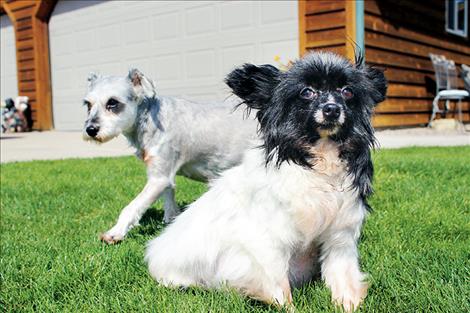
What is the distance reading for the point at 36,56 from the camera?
1756 centimetres

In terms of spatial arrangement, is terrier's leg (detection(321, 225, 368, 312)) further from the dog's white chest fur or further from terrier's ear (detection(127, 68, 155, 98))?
terrier's ear (detection(127, 68, 155, 98))

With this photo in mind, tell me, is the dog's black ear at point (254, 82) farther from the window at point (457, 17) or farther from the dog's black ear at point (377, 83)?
the window at point (457, 17)

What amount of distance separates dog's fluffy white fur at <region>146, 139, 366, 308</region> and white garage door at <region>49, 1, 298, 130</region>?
9.07m

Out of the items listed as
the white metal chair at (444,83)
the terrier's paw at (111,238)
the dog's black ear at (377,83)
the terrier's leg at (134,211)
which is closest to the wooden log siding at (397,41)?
the white metal chair at (444,83)

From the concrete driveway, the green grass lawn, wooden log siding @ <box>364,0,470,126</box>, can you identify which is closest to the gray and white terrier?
the green grass lawn

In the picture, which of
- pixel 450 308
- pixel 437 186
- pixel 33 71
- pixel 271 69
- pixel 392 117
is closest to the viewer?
pixel 450 308

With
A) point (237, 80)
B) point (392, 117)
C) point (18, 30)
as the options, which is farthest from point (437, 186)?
point (18, 30)

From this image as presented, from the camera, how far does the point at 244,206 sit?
2.38 metres

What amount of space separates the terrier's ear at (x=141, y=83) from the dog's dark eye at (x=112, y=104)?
0.19m

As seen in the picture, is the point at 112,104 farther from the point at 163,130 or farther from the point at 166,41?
the point at 166,41

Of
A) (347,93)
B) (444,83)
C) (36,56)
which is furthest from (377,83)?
(36,56)

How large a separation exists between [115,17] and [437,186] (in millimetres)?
12379

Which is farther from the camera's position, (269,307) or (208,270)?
(208,270)

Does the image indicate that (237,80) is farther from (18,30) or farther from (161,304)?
(18,30)
